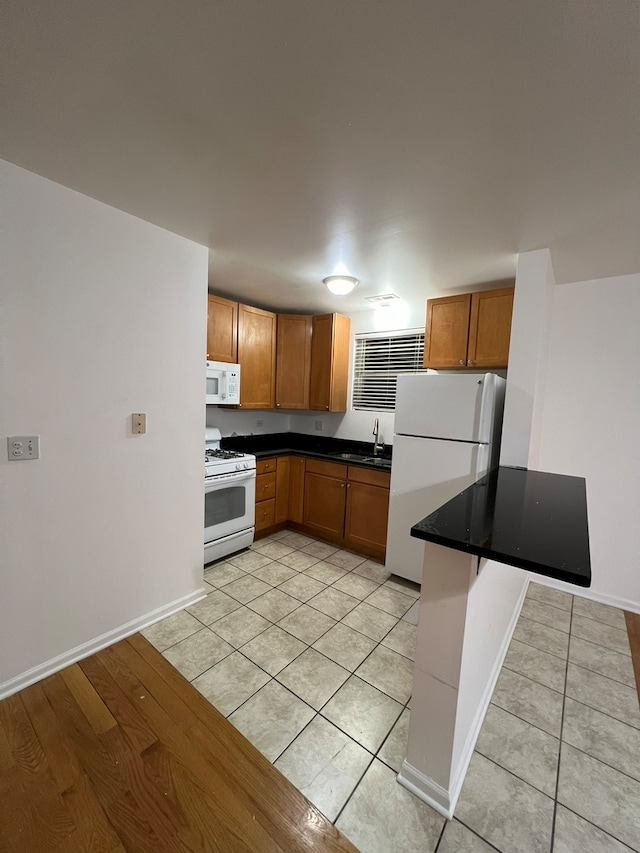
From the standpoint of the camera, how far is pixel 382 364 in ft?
12.5

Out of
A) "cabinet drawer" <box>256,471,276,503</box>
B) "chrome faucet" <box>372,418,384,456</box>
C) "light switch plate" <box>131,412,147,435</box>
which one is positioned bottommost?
"cabinet drawer" <box>256,471,276,503</box>

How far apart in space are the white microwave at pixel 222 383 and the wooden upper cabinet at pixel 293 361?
66 centimetres

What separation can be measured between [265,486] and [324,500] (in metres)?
0.60

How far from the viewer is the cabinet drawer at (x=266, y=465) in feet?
11.3

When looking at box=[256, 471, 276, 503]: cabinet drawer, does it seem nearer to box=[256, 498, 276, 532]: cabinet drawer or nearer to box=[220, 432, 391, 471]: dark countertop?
box=[256, 498, 276, 532]: cabinet drawer

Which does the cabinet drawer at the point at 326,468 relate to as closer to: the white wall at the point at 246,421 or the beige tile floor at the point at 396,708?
the white wall at the point at 246,421

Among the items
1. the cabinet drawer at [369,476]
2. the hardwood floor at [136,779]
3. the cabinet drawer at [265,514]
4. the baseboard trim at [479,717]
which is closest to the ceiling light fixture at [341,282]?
the cabinet drawer at [369,476]

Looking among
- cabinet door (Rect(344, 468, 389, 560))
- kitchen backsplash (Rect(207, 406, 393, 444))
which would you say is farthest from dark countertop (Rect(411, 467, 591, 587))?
kitchen backsplash (Rect(207, 406, 393, 444))

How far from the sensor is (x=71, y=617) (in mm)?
1893

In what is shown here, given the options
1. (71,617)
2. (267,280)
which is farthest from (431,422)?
(71,617)

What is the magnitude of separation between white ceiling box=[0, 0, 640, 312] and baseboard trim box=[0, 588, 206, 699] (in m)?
2.34

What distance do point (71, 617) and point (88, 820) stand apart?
909mm

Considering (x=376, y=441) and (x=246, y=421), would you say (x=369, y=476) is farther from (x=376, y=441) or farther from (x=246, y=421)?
(x=246, y=421)

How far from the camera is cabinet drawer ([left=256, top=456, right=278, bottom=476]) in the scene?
3.46 metres
